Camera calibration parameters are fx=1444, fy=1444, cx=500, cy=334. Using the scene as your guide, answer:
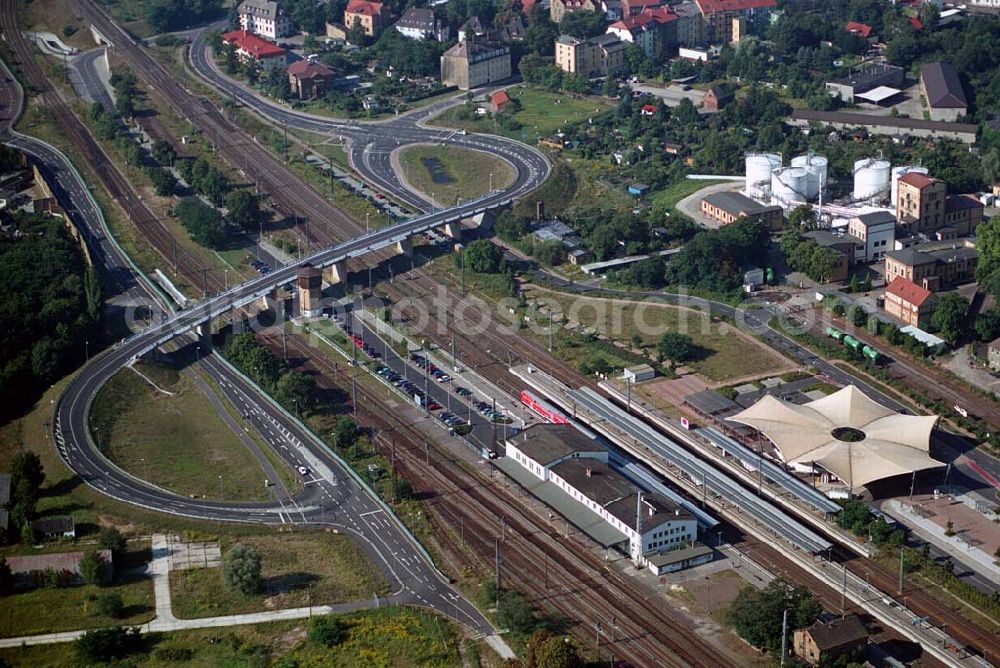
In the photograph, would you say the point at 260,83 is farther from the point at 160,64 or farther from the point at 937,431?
the point at 937,431

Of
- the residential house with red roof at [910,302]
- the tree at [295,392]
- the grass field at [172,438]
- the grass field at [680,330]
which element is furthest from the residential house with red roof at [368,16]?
the residential house with red roof at [910,302]

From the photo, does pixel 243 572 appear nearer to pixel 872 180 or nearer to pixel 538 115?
pixel 872 180

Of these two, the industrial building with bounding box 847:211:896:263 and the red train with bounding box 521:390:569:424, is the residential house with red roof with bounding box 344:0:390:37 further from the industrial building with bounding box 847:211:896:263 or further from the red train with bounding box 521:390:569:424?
the red train with bounding box 521:390:569:424

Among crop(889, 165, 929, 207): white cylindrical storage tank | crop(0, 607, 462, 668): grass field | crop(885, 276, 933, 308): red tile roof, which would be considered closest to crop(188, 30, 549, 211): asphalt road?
crop(889, 165, 929, 207): white cylindrical storage tank

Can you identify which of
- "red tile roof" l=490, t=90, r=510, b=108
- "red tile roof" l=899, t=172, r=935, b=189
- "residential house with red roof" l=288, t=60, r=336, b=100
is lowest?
"red tile roof" l=490, t=90, r=510, b=108

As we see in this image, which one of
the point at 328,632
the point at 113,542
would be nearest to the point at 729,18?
the point at 113,542

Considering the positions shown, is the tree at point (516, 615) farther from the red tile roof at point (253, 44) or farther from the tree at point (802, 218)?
the red tile roof at point (253, 44)
